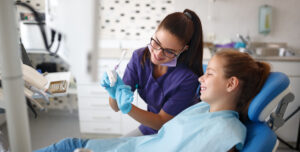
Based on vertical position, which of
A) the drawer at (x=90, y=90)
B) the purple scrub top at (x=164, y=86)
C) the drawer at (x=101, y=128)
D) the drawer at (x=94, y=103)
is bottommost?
the drawer at (x=101, y=128)

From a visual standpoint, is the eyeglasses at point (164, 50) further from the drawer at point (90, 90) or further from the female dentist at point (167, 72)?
the drawer at point (90, 90)

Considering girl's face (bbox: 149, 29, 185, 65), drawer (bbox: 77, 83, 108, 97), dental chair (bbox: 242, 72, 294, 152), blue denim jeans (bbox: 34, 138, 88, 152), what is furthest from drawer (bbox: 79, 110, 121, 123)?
dental chair (bbox: 242, 72, 294, 152)

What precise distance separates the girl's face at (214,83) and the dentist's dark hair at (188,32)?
0.14 meters

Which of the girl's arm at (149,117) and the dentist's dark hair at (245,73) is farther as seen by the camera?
the girl's arm at (149,117)

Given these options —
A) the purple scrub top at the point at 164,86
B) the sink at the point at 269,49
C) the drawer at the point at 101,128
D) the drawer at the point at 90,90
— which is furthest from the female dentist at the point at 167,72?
the sink at the point at 269,49

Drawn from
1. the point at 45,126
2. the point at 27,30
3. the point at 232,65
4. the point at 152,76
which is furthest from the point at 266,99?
→ the point at 45,126

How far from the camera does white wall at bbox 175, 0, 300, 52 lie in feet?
9.48

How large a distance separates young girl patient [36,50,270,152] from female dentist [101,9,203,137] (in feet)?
0.35

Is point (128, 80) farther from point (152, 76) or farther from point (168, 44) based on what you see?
point (168, 44)

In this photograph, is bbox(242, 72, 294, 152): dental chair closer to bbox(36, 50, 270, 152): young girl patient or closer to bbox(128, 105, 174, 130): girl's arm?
bbox(36, 50, 270, 152): young girl patient

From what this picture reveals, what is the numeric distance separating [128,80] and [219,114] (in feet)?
1.88

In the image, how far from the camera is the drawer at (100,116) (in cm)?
268

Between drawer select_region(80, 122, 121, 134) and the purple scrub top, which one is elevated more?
the purple scrub top

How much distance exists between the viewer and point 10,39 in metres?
0.48
